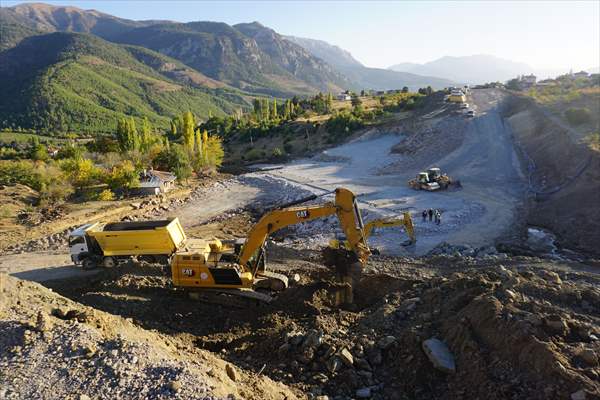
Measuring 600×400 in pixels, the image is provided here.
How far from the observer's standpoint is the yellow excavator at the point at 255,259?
12.7 metres

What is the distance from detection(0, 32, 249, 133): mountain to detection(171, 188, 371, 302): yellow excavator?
101589 millimetres

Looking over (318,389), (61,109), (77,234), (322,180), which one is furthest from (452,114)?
(61,109)

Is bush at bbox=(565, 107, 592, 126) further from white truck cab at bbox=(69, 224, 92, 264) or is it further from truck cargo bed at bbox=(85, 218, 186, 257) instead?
white truck cab at bbox=(69, 224, 92, 264)

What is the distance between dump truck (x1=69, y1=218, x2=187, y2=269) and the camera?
16047mm

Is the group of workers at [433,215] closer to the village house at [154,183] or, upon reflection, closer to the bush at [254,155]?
the village house at [154,183]

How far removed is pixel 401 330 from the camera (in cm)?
1041

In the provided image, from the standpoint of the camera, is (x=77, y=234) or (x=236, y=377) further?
(x=77, y=234)

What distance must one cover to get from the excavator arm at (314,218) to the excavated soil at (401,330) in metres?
1.48

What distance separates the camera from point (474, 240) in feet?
66.1

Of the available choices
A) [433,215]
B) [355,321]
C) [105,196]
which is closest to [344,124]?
[105,196]

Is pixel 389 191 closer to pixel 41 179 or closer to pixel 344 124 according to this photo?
pixel 41 179

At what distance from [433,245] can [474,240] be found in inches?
87.7

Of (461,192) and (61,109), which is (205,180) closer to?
(461,192)

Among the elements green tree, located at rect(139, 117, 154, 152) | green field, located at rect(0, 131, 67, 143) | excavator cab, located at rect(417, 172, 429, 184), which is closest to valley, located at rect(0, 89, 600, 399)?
excavator cab, located at rect(417, 172, 429, 184)
